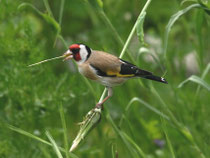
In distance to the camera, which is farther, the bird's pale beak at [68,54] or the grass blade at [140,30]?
the bird's pale beak at [68,54]

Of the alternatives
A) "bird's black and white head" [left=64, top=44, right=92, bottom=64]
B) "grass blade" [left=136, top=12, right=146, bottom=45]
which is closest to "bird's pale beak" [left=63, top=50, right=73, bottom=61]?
"bird's black and white head" [left=64, top=44, right=92, bottom=64]

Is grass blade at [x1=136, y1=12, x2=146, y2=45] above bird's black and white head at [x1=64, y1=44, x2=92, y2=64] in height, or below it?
above

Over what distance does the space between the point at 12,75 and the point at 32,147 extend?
0.51 metres

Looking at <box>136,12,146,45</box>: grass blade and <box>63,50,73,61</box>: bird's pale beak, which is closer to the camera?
<box>136,12,146,45</box>: grass blade

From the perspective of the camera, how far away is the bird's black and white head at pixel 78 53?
2.41 metres

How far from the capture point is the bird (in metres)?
2.46

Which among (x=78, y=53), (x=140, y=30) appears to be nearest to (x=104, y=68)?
(x=78, y=53)

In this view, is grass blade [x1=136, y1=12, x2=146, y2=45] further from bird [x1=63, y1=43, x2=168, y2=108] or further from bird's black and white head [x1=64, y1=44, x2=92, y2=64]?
bird's black and white head [x1=64, y1=44, x2=92, y2=64]

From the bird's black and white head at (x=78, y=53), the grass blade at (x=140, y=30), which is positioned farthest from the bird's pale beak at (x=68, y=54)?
the grass blade at (x=140, y=30)

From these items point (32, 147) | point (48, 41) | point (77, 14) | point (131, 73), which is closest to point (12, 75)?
point (32, 147)

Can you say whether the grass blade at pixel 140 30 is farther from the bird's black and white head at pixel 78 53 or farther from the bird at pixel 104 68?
the bird's black and white head at pixel 78 53

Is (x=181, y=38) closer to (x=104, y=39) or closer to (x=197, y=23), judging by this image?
(x=104, y=39)

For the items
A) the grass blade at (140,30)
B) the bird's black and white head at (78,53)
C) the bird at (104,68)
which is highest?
the grass blade at (140,30)

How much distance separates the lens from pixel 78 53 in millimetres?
2484
